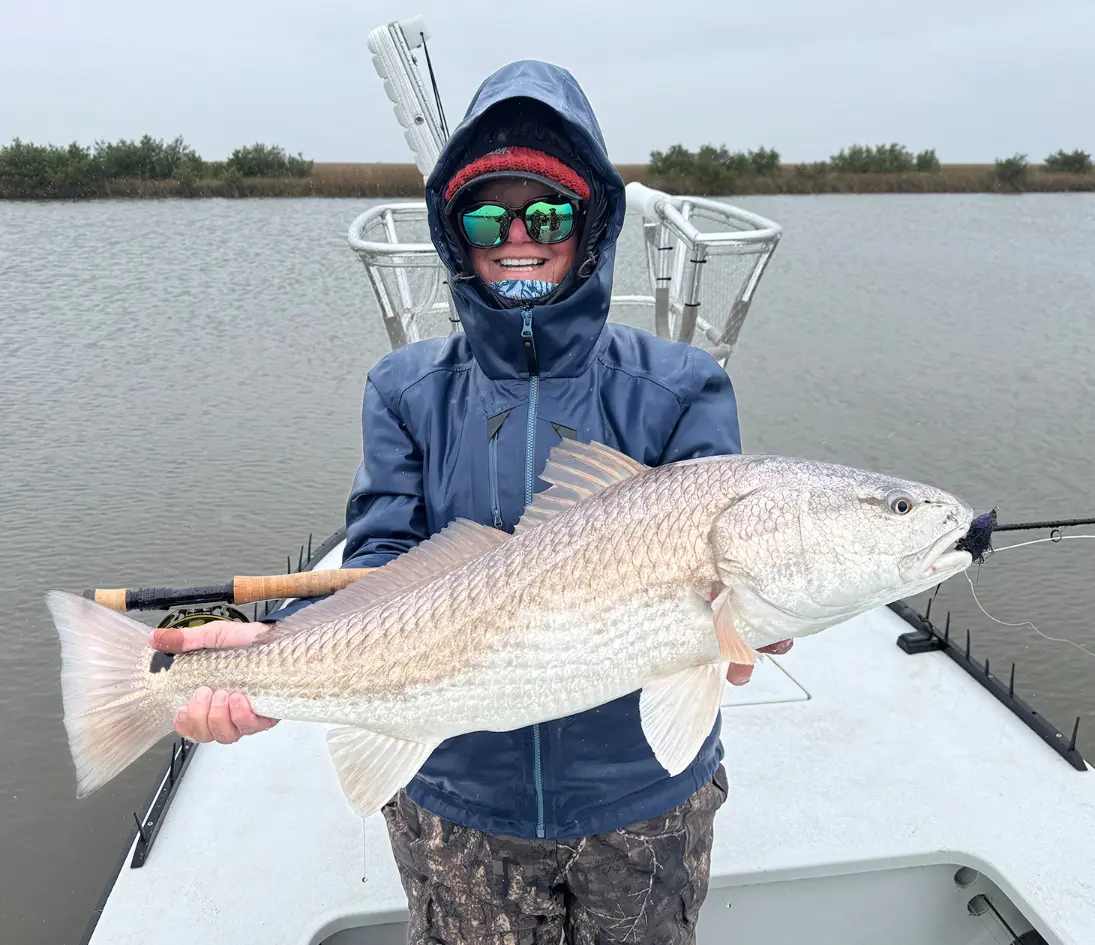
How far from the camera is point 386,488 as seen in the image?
2.28m

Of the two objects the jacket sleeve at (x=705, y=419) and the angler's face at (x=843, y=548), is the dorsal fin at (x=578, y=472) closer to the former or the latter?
the jacket sleeve at (x=705, y=419)

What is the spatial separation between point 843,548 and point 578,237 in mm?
1119

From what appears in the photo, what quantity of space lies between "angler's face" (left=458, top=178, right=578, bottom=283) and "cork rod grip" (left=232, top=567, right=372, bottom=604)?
0.92m

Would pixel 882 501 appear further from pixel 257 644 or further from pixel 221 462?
pixel 221 462

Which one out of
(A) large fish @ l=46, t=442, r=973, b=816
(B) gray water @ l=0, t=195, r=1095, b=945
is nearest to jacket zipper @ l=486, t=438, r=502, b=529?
(A) large fish @ l=46, t=442, r=973, b=816

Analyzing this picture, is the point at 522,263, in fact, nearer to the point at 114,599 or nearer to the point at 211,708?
the point at 211,708

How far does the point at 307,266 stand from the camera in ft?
62.6

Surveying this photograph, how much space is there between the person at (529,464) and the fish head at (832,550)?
0.25m

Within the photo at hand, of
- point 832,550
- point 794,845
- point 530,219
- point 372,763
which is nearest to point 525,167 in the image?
point 530,219

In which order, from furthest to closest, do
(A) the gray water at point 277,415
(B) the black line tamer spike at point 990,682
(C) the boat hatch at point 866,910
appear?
(A) the gray water at point 277,415 → (B) the black line tamer spike at point 990,682 → (C) the boat hatch at point 866,910

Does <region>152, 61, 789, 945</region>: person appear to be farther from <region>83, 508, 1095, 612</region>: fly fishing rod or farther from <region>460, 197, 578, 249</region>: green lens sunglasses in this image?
<region>83, 508, 1095, 612</region>: fly fishing rod

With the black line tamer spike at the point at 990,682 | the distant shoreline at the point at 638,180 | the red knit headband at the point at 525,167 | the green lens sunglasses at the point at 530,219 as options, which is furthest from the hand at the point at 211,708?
the distant shoreline at the point at 638,180

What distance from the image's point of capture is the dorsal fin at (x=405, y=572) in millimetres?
2154

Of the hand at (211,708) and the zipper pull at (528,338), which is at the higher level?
the zipper pull at (528,338)
